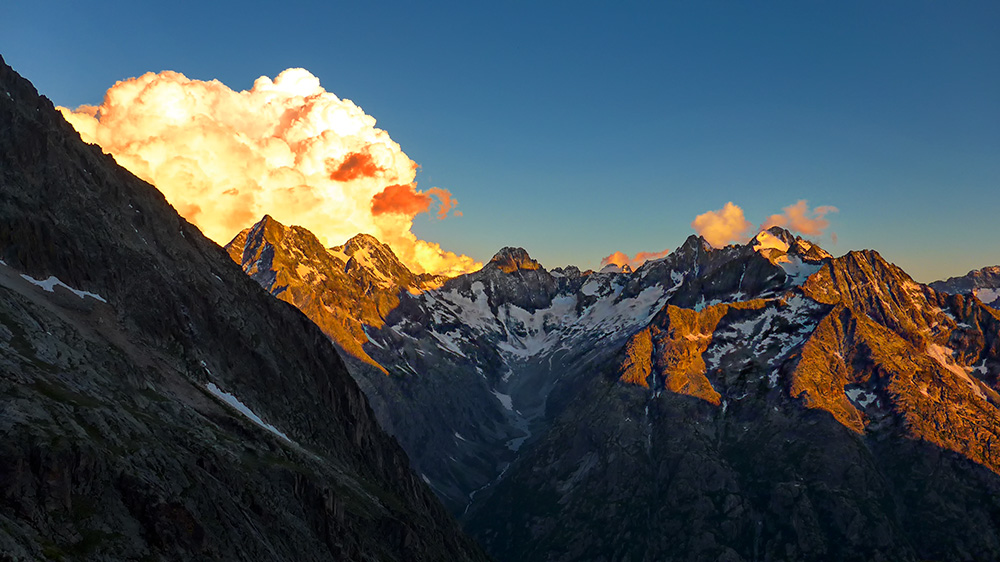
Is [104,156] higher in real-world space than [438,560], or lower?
higher

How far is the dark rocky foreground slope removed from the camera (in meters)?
59.7

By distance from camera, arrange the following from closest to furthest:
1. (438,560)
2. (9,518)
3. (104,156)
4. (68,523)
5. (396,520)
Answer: (9,518)
(68,523)
(396,520)
(438,560)
(104,156)

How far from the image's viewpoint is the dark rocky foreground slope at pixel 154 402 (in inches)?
2350

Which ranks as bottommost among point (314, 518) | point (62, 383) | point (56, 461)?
point (314, 518)

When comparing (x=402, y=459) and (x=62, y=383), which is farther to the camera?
(x=402, y=459)

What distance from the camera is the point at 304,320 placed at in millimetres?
178625

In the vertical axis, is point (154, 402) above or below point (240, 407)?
below

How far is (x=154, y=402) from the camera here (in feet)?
298

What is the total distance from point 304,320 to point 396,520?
230 feet

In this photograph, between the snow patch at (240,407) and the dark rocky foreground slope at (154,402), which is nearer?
the dark rocky foreground slope at (154,402)

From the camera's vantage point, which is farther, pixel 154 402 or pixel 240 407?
pixel 240 407

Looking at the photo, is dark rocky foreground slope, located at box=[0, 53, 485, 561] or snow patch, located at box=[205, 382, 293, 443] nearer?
dark rocky foreground slope, located at box=[0, 53, 485, 561]

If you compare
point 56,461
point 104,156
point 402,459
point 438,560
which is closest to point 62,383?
point 56,461

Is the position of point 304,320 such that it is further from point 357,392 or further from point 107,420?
point 107,420
